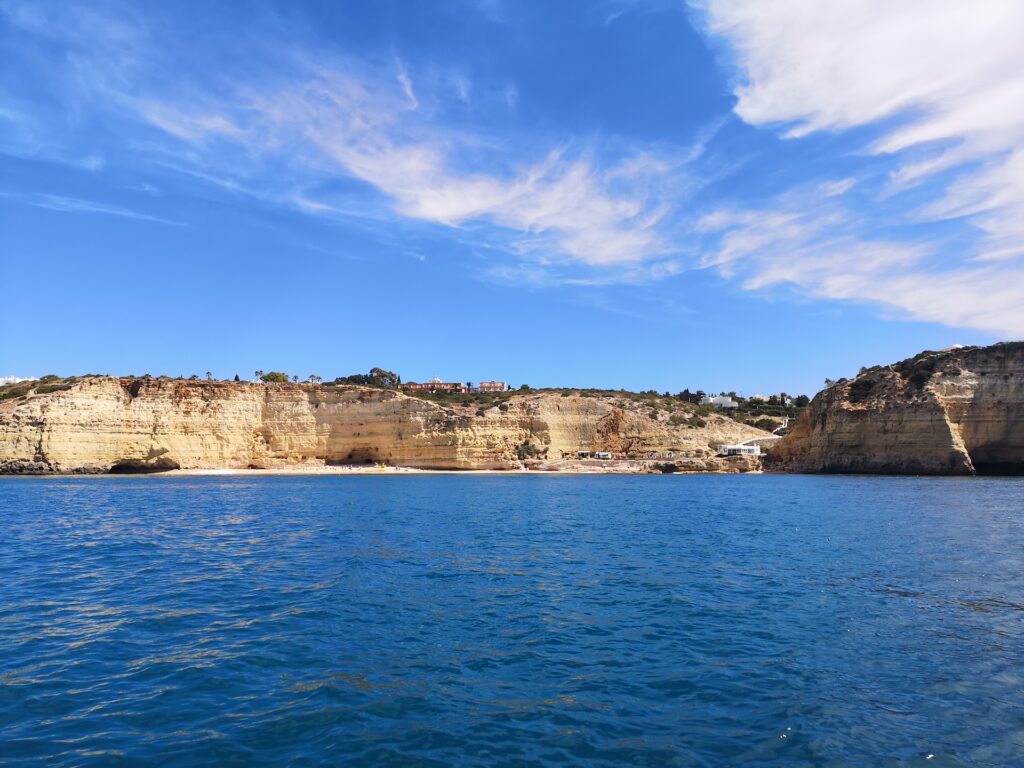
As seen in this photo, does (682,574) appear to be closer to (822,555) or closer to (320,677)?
(822,555)

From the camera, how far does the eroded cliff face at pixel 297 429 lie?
2344 inches

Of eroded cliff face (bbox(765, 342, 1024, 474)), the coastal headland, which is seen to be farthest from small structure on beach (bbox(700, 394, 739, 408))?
eroded cliff face (bbox(765, 342, 1024, 474))

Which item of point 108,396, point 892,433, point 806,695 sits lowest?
point 806,695

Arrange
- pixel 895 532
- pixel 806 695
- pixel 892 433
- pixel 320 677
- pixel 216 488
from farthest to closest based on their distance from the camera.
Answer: pixel 892 433 < pixel 216 488 < pixel 895 532 < pixel 320 677 < pixel 806 695

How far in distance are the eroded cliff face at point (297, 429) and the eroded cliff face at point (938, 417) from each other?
15857 mm

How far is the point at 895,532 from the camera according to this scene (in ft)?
70.3

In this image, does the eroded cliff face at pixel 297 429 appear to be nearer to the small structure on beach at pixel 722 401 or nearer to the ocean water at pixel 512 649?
the small structure on beach at pixel 722 401

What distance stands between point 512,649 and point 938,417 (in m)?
59.3

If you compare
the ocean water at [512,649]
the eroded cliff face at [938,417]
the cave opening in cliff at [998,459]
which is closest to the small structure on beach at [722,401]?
the eroded cliff face at [938,417]

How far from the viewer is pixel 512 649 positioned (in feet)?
31.0

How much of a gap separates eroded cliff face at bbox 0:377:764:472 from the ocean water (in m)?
46.3

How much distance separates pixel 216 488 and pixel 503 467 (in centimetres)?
3607

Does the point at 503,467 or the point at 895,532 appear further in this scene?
the point at 503,467

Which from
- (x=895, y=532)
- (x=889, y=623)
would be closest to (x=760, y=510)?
(x=895, y=532)
